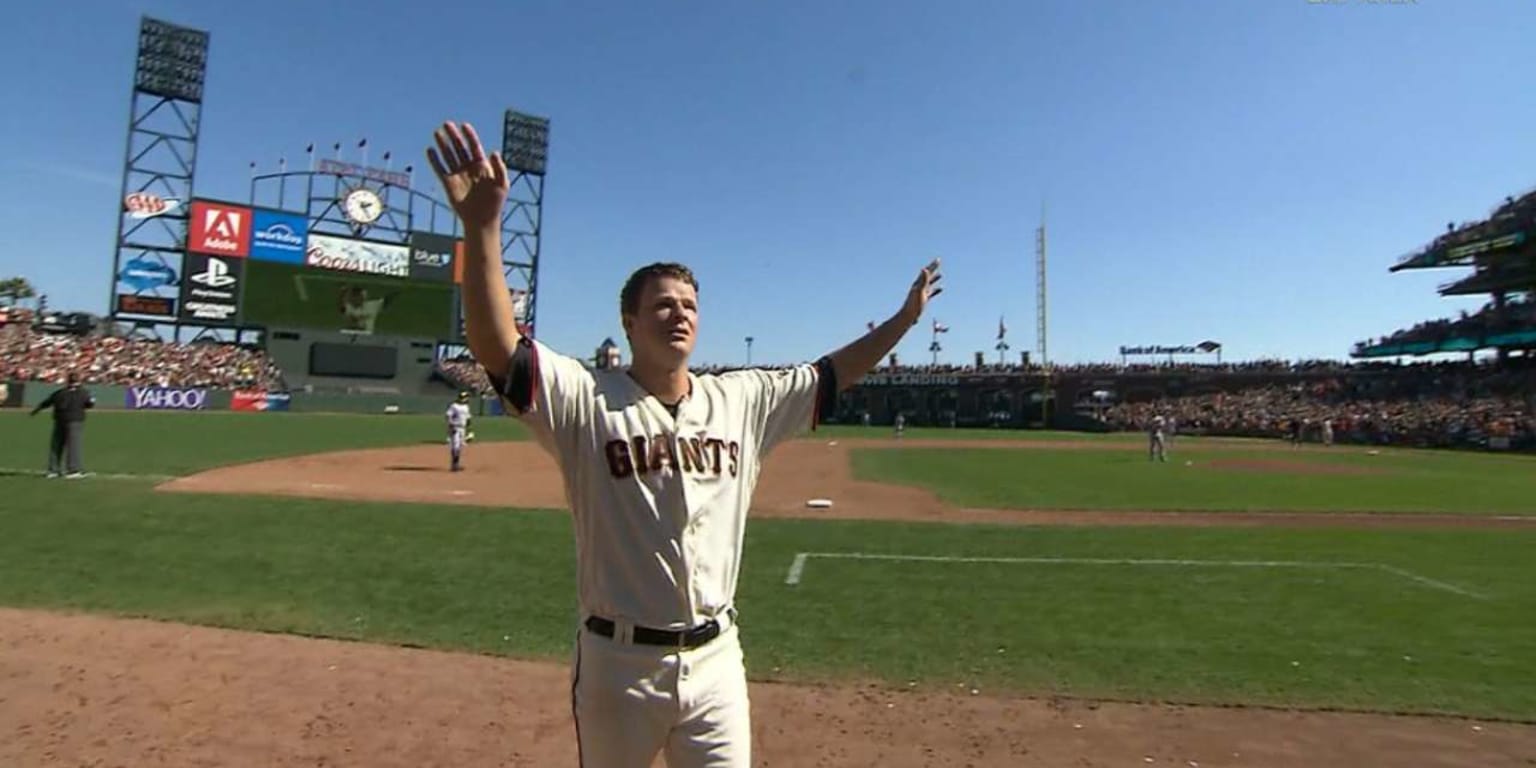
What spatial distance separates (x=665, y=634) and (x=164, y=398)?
192 ft

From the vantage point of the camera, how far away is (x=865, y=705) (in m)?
5.32

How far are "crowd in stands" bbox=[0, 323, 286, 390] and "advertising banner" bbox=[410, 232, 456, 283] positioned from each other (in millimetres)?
11555

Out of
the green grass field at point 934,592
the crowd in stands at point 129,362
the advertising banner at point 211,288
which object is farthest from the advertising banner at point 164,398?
the green grass field at point 934,592

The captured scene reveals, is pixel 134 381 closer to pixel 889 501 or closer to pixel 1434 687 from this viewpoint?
pixel 889 501

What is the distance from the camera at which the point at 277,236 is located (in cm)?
5503

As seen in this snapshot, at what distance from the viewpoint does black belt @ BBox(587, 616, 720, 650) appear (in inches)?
92.0

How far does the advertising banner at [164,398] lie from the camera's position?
158 feet

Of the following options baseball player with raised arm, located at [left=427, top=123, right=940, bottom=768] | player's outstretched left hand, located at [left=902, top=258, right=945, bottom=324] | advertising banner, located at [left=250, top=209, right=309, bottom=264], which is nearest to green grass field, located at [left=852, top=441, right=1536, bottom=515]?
player's outstretched left hand, located at [left=902, top=258, right=945, bottom=324]

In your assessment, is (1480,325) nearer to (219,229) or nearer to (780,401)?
(780,401)

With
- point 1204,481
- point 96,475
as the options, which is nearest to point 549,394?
point 96,475

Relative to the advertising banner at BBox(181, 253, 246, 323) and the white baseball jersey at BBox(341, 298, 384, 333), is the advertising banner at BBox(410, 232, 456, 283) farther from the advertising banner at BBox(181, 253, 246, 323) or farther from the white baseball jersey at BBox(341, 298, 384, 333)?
the advertising banner at BBox(181, 253, 246, 323)

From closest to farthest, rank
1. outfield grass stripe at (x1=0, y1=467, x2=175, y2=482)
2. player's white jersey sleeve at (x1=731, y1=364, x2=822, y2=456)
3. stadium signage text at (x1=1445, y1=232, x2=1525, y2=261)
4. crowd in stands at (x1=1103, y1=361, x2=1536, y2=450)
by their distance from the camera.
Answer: player's white jersey sleeve at (x1=731, y1=364, x2=822, y2=456)
outfield grass stripe at (x1=0, y1=467, x2=175, y2=482)
crowd in stands at (x1=1103, y1=361, x2=1536, y2=450)
stadium signage text at (x1=1445, y1=232, x2=1525, y2=261)

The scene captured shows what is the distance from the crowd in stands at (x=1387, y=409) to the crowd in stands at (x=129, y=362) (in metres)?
63.6

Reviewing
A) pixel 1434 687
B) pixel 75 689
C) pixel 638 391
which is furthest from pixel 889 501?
pixel 638 391
